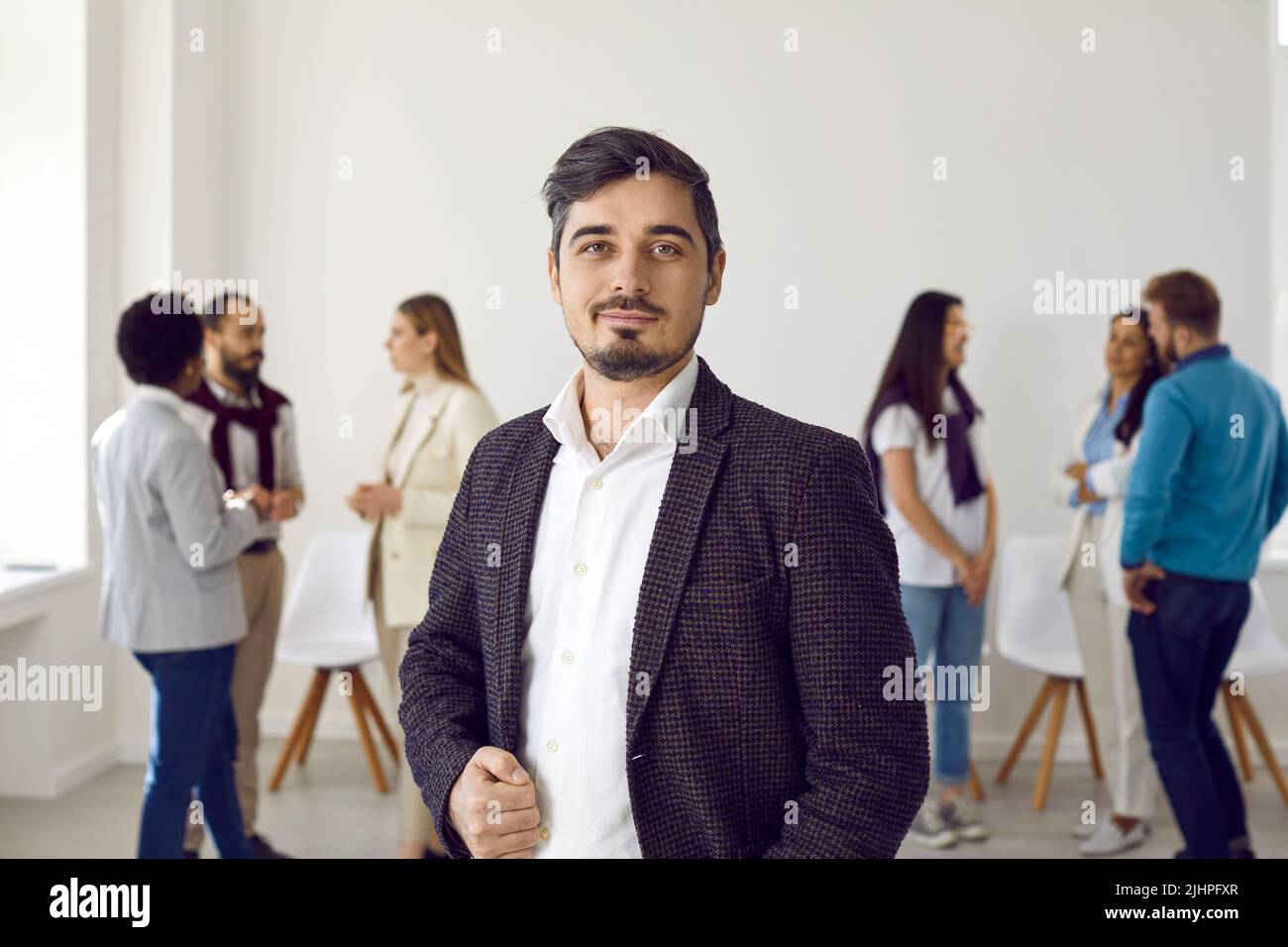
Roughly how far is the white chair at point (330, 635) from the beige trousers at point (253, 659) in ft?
1.55

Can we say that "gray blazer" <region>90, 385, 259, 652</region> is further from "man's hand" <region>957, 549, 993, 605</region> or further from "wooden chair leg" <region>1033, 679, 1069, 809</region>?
"wooden chair leg" <region>1033, 679, 1069, 809</region>

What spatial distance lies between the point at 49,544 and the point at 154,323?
1551mm

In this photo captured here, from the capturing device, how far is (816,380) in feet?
12.3

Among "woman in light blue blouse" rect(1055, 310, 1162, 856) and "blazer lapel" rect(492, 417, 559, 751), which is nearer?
"blazer lapel" rect(492, 417, 559, 751)

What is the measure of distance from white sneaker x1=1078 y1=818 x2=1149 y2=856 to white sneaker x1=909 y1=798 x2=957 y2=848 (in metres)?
0.36

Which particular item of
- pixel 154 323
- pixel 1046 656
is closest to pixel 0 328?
pixel 154 323

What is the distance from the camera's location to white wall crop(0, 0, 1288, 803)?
3639mm

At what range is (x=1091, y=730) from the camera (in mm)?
3928

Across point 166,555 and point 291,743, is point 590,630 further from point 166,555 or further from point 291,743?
point 291,743

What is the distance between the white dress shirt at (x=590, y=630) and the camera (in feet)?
4.19

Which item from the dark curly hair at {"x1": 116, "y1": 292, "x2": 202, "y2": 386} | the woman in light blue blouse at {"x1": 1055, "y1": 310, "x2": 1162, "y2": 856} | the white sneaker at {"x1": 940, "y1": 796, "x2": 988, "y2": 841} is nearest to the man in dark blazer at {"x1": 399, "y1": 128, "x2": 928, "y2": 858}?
the dark curly hair at {"x1": 116, "y1": 292, "x2": 202, "y2": 386}

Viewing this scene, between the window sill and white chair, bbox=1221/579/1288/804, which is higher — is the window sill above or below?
above

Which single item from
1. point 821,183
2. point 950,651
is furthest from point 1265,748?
point 821,183

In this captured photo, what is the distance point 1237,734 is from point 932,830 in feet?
3.83
